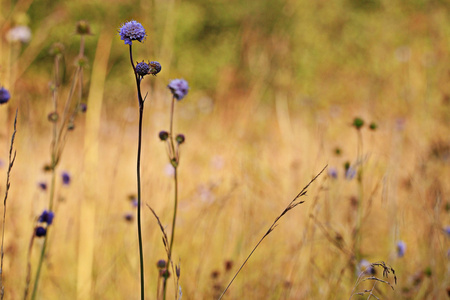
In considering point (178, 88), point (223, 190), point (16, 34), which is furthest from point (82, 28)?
point (223, 190)

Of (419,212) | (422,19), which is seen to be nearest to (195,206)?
(419,212)

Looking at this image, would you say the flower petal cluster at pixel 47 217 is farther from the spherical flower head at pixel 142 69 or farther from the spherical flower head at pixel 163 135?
the spherical flower head at pixel 142 69

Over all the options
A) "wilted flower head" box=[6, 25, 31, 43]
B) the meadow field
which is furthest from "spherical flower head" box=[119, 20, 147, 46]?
"wilted flower head" box=[6, 25, 31, 43]

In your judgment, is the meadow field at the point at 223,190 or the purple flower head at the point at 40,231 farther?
the meadow field at the point at 223,190

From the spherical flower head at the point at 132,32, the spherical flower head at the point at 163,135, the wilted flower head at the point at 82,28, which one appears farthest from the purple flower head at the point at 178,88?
the wilted flower head at the point at 82,28

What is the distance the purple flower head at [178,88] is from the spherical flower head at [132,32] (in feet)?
0.65

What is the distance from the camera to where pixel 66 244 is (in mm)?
2023

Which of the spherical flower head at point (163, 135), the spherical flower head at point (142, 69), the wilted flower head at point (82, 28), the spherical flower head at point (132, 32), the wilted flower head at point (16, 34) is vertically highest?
the wilted flower head at point (16, 34)

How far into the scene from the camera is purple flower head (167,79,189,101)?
0.87 metres

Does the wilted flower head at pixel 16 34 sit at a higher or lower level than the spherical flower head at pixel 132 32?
higher

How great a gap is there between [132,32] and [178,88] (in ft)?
0.72

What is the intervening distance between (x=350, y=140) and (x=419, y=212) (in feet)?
5.22

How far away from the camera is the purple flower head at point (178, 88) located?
0.87m

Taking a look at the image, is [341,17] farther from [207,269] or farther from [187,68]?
[207,269]
